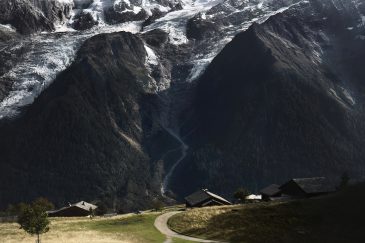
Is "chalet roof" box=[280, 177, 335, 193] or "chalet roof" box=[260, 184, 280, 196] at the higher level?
"chalet roof" box=[280, 177, 335, 193]

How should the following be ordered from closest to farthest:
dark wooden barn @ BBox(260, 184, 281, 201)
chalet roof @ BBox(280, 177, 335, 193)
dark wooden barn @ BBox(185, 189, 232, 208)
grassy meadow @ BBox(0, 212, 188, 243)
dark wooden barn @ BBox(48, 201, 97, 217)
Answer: grassy meadow @ BBox(0, 212, 188, 243) → chalet roof @ BBox(280, 177, 335, 193) → dark wooden barn @ BBox(185, 189, 232, 208) → dark wooden barn @ BBox(260, 184, 281, 201) → dark wooden barn @ BBox(48, 201, 97, 217)

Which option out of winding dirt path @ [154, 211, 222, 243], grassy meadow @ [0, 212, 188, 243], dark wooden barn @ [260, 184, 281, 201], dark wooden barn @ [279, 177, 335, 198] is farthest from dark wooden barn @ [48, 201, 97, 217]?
dark wooden barn @ [279, 177, 335, 198]

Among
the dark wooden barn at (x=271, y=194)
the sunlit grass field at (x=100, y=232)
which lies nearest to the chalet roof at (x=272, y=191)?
the dark wooden barn at (x=271, y=194)

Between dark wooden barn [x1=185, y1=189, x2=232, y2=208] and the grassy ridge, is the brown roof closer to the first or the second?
dark wooden barn [x1=185, y1=189, x2=232, y2=208]

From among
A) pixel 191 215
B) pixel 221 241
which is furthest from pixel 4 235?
pixel 221 241

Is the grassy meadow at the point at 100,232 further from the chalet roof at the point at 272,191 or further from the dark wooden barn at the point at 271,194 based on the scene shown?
the chalet roof at the point at 272,191

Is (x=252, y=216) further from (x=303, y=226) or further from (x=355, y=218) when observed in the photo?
(x=355, y=218)
